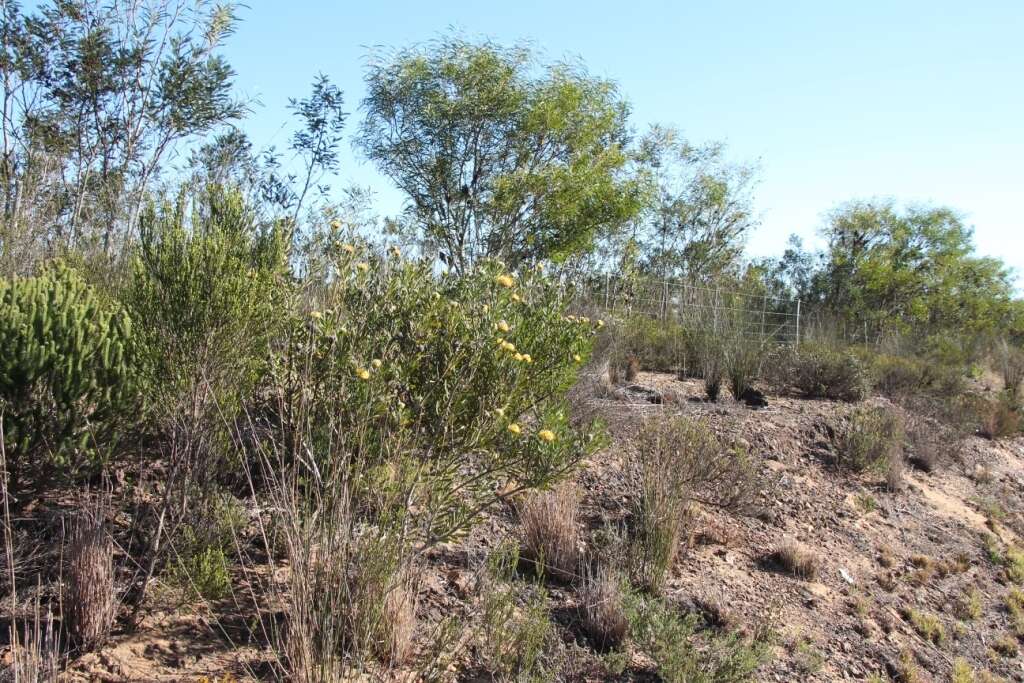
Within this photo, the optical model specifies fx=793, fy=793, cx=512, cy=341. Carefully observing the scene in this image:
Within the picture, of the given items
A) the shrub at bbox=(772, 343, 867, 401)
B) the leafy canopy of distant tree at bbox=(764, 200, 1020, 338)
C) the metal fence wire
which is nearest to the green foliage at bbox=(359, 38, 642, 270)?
the metal fence wire

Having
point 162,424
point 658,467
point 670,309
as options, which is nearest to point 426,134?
point 670,309

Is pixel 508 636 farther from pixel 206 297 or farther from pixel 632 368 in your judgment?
pixel 632 368

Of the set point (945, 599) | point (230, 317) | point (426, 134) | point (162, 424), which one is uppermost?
point (426, 134)

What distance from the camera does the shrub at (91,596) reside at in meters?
2.90

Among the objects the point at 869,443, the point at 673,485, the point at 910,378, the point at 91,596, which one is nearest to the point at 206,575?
the point at 91,596

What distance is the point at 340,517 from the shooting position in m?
2.76

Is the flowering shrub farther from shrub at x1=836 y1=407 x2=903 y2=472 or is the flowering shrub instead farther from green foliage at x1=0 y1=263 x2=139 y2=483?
shrub at x1=836 y1=407 x2=903 y2=472

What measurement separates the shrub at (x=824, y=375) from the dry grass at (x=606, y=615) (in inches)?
249

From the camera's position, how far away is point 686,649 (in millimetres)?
3740

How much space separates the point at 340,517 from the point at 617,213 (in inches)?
452

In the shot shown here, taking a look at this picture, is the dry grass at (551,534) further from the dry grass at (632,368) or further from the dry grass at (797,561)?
the dry grass at (632,368)

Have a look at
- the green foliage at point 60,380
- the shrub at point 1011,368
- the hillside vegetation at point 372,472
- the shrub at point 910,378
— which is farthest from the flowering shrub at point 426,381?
the shrub at point 1011,368

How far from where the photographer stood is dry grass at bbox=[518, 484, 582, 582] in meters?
4.38

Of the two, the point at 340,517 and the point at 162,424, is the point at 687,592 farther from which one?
the point at 162,424
